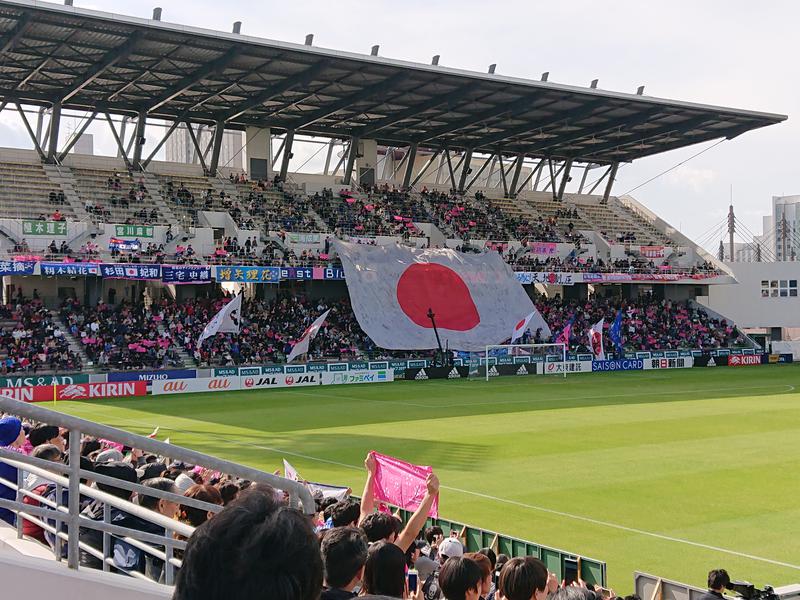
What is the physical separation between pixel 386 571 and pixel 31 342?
43.0 meters

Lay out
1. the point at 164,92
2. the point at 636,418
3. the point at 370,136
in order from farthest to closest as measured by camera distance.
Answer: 1. the point at 370,136
2. the point at 164,92
3. the point at 636,418

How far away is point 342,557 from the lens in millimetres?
4469

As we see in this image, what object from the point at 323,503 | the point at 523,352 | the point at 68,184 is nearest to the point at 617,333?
the point at 523,352

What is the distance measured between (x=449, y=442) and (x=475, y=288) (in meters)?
32.6

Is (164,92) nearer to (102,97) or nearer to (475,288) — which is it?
(102,97)

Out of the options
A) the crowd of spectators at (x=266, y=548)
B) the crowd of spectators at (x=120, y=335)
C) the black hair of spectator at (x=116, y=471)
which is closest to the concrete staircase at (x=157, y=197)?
the crowd of spectators at (x=120, y=335)

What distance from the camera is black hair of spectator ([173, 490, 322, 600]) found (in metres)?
2.62

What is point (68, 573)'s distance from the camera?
458 cm

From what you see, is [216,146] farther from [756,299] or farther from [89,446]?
[89,446]

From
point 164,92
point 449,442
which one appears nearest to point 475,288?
point 164,92

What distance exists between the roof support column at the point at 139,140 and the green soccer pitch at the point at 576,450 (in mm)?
21496

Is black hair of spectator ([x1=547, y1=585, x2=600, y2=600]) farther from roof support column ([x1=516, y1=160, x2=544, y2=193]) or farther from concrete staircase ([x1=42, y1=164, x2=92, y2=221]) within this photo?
roof support column ([x1=516, y1=160, x2=544, y2=193])

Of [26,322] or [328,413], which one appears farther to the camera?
[26,322]

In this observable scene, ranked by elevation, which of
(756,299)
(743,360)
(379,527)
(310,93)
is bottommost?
(743,360)
